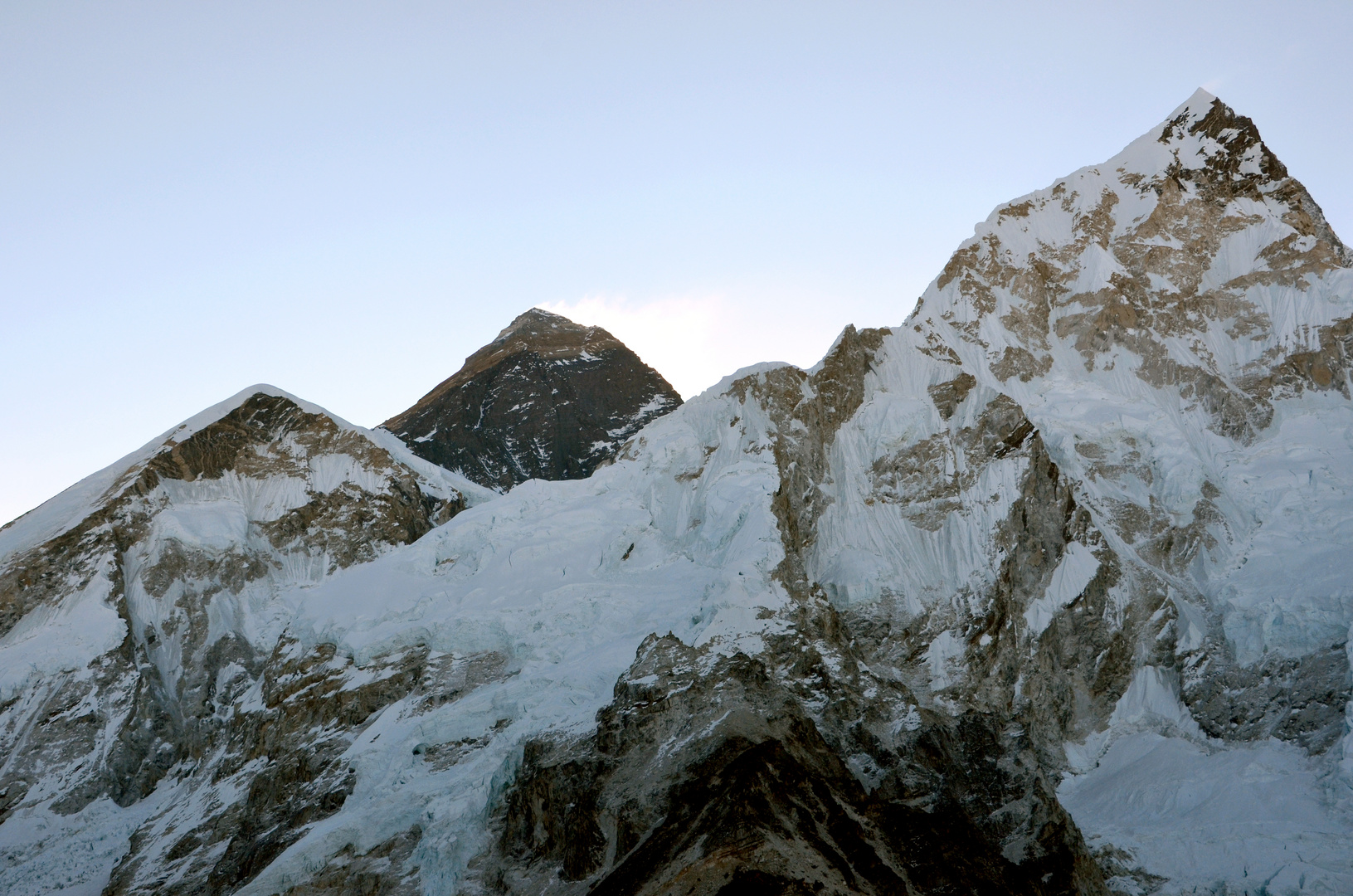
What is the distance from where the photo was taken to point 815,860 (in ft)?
180

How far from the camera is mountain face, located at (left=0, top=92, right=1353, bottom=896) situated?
67.5 metres

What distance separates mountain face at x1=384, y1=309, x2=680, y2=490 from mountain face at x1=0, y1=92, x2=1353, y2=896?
16.9m

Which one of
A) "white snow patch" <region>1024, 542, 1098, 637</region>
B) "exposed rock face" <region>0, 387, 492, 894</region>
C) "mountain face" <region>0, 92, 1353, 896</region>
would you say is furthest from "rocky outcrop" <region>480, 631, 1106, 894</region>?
"exposed rock face" <region>0, 387, 492, 894</region>

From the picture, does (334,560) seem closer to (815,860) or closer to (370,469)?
(370,469)

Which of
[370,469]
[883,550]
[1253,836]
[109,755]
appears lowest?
[1253,836]

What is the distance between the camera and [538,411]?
5861 inches

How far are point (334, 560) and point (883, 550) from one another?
49.6 meters

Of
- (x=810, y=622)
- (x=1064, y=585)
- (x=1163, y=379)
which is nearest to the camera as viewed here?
(x=810, y=622)

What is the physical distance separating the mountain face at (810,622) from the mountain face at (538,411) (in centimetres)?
1687

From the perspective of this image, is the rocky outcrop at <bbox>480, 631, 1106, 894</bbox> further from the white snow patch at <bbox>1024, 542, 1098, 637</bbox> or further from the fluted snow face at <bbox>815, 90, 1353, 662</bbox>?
the fluted snow face at <bbox>815, 90, 1353, 662</bbox>

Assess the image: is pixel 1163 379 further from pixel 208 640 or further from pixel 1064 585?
pixel 208 640

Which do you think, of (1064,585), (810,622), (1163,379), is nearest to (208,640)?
(810,622)

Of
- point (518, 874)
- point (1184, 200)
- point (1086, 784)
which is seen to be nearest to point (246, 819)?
point (518, 874)

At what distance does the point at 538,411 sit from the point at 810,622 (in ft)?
255
